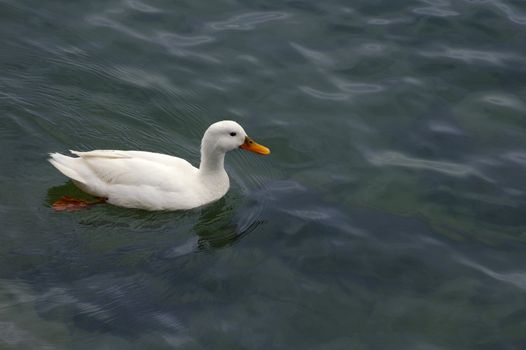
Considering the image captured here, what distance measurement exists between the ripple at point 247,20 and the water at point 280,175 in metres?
0.03

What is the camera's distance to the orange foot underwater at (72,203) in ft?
29.7

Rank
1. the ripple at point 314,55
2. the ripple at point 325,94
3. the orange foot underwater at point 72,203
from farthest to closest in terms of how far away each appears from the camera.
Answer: the ripple at point 314,55 < the ripple at point 325,94 < the orange foot underwater at point 72,203

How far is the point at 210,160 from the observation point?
936cm

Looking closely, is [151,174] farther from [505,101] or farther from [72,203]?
[505,101]

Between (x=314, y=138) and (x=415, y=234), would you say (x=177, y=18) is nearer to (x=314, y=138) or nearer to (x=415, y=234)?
(x=314, y=138)

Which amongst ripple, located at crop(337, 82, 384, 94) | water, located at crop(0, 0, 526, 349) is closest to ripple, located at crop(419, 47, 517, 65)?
water, located at crop(0, 0, 526, 349)

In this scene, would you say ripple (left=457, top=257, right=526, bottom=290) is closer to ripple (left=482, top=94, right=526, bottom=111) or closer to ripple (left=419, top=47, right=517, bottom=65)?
ripple (left=482, top=94, right=526, bottom=111)

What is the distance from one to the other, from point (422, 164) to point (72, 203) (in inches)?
153

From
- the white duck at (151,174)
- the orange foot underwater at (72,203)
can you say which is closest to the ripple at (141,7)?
the white duck at (151,174)

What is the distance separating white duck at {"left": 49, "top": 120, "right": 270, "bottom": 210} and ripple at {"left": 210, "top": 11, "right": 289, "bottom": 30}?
305 cm

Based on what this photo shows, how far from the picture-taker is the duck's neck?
30.6ft

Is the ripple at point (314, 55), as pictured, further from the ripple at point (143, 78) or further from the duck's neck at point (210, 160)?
the duck's neck at point (210, 160)

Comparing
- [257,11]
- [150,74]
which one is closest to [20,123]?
[150,74]

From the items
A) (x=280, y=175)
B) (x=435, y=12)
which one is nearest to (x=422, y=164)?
(x=280, y=175)
